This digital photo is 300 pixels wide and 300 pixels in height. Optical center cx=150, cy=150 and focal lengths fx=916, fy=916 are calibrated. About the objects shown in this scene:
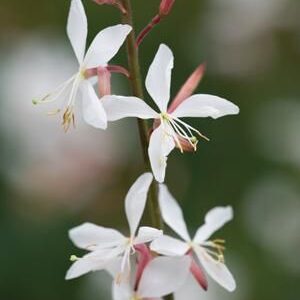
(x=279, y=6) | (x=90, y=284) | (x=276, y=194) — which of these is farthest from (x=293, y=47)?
(x=90, y=284)

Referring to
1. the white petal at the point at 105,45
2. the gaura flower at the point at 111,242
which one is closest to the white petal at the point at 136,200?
the gaura flower at the point at 111,242

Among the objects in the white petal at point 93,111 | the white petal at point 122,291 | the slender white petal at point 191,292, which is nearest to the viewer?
the white petal at point 93,111

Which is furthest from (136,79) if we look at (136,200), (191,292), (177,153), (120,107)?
(177,153)

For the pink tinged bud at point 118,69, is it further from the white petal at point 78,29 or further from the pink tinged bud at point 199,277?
the pink tinged bud at point 199,277

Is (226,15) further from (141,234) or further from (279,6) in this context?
(141,234)

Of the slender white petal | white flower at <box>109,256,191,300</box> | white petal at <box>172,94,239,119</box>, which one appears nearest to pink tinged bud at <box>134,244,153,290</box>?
white flower at <box>109,256,191,300</box>

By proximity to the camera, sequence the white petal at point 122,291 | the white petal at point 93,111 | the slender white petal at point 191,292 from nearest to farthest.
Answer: the white petal at point 93,111 < the white petal at point 122,291 < the slender white petal at point 191,292

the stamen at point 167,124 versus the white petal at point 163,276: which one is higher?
the stamen at point 167,124
